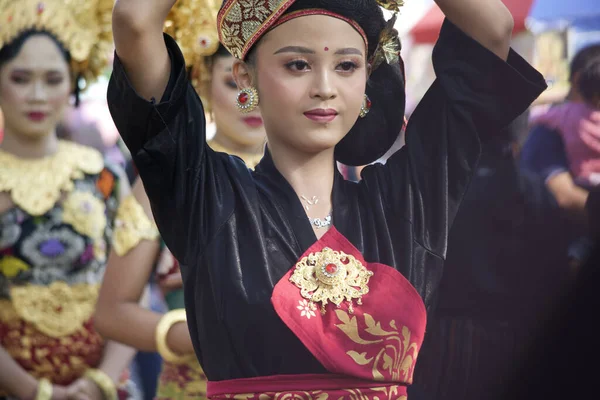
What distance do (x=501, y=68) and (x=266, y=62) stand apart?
483 mm

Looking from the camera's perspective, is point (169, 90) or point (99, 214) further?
point (99, 214)

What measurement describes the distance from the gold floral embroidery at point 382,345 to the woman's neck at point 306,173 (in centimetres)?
27

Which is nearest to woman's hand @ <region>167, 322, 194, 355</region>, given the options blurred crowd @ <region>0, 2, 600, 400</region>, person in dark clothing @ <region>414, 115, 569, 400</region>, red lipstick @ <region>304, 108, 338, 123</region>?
blurred crowd @ <region>0, 2, 600, 400</region>

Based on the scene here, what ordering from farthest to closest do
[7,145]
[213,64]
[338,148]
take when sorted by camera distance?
[7,145], [213,64], [338,148]

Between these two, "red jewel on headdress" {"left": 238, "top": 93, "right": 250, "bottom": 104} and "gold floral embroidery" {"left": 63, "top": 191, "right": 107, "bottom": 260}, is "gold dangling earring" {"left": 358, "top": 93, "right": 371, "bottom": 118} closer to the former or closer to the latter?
"red jewel on headdress" {"left": 238, "top": 93, "right": 250, "bottom": 104}

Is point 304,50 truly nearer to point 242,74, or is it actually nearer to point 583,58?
point 242,74

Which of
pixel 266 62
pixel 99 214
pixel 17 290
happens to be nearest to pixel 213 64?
pixel 99 214

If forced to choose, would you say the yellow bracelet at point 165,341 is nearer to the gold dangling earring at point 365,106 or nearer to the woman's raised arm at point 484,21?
the gold dangling earring at point 365,106

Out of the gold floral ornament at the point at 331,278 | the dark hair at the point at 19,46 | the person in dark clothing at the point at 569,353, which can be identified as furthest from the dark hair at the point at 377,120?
the dark hair at the point at 19,46

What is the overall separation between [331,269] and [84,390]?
2292mm

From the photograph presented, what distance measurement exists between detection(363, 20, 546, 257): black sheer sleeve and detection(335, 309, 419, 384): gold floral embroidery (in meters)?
0.22

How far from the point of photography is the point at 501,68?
7.05 ft

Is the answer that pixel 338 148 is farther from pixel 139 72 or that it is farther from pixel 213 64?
pixel 213 64

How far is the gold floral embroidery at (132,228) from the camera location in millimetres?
3605
